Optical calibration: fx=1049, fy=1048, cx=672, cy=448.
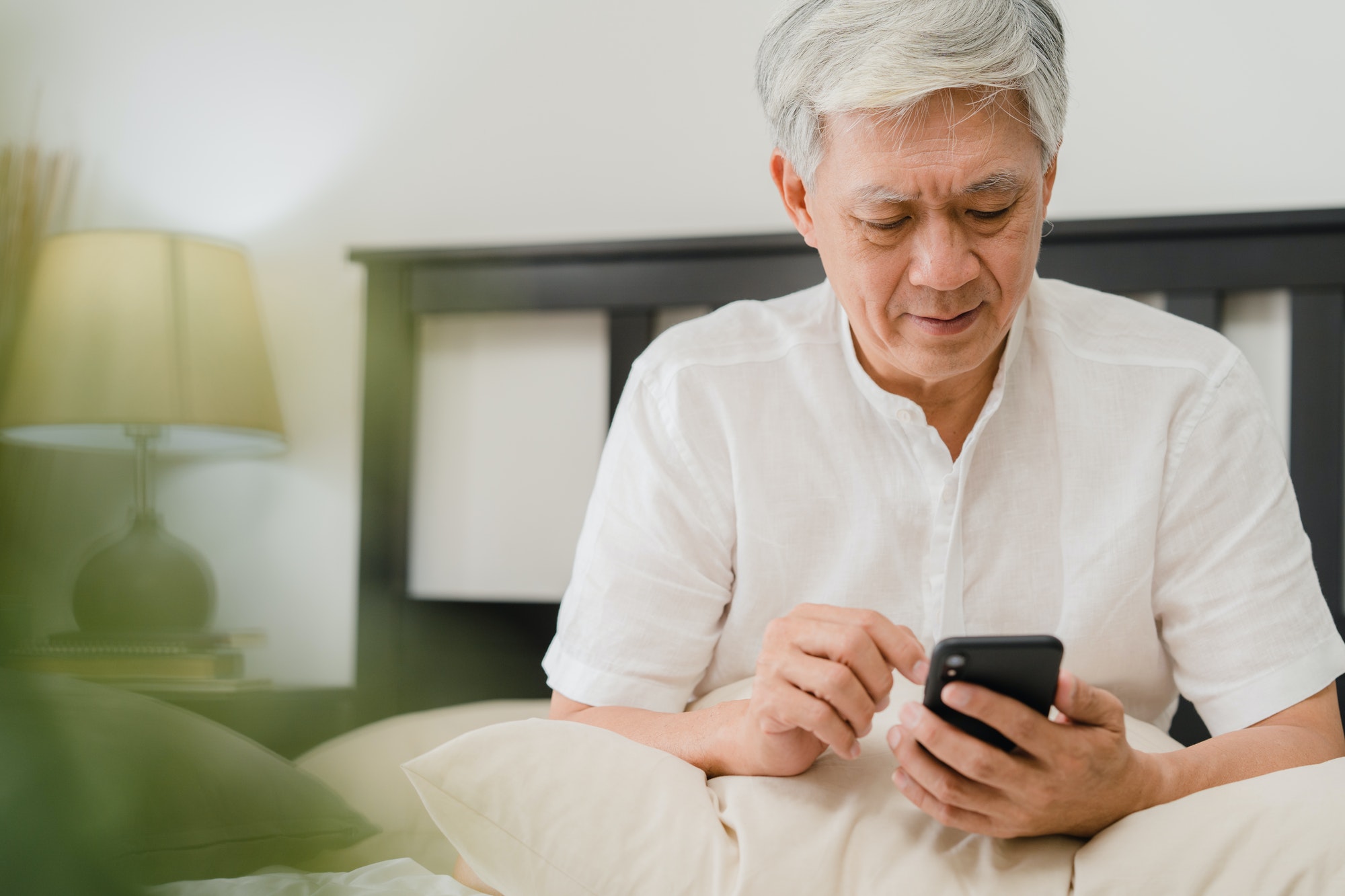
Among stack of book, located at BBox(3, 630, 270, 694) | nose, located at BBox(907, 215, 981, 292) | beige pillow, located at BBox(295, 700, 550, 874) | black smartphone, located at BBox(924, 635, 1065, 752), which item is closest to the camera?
stack of book, located at BBox(3, 630, 270, 694)

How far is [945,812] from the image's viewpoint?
26.3 inches

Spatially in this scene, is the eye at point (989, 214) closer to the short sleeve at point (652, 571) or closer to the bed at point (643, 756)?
the short sleeve at point (652, 571)

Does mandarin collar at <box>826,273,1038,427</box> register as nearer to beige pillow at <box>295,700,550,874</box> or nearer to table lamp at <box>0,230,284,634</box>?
beige pillow at <box>295,700,550,874</box>

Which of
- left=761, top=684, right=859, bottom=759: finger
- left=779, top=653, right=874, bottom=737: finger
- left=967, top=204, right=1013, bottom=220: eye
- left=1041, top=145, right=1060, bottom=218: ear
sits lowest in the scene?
left=761, top=684, right=859, bottom=759: finger

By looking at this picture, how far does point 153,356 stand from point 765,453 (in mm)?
1021

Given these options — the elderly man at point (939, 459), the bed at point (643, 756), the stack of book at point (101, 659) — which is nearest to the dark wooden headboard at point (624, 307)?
the bed at point (643, 756)

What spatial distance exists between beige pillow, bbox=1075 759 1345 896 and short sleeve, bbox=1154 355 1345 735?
0.22 meters

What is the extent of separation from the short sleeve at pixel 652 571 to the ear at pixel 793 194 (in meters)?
0.20

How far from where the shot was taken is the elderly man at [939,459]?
0.81 meters

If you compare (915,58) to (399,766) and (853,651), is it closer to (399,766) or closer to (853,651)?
(853,651)

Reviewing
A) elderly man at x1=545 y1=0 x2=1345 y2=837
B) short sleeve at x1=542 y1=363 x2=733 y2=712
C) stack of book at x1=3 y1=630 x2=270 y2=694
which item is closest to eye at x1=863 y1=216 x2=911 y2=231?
elderly man at x1=545 y1=0 x2=1345 y2=837

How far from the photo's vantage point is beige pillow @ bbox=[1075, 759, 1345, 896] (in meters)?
0.60

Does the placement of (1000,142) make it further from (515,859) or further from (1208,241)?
(1208,241)

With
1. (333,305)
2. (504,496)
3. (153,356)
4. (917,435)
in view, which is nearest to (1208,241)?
(917,435)
